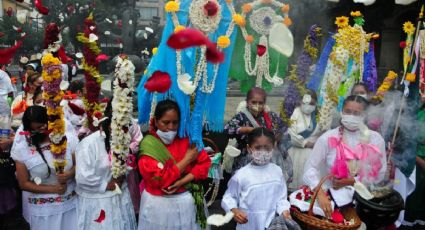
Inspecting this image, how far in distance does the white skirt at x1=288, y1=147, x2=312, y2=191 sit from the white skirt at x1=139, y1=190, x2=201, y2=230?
2.05m

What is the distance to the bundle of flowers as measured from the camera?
11.7 feet

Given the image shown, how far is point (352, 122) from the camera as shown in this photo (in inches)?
146

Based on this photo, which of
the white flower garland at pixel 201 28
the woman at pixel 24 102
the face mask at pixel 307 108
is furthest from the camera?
the woman at pixel 24 102

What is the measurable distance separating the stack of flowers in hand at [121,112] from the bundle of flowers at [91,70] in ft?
0.94

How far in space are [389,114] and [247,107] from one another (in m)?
1.67

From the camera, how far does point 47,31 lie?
3.42 metres

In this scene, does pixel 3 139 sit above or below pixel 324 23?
below

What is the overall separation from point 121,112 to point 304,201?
70.5 inches

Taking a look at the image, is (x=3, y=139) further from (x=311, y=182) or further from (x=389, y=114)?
(x=389, y=114)

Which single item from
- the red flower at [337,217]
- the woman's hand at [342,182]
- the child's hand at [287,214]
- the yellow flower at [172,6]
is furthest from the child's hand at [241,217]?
the yellow flower at [172,6]

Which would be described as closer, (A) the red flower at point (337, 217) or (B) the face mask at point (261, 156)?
A: (A) the red flower at point (337, 217)

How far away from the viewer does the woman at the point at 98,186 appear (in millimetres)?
3350

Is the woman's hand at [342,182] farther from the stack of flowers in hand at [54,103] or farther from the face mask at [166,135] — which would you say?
the stack of flowers in hand at [54,103]

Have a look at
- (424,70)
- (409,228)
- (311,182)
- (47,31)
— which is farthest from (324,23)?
(47,31)
